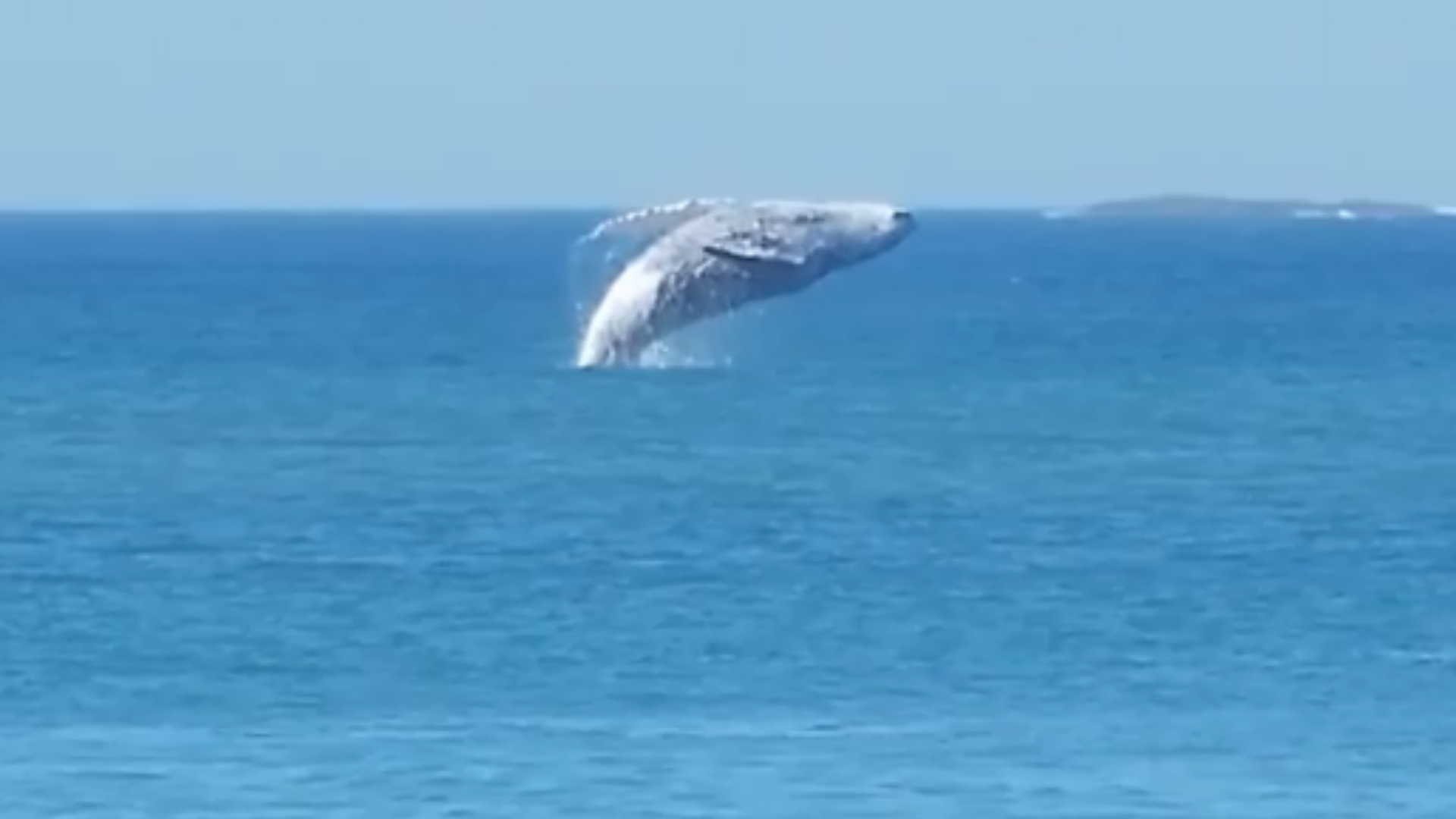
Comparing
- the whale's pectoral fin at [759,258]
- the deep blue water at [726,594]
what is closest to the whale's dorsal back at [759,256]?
the whale's pectoral fin at [759,258]

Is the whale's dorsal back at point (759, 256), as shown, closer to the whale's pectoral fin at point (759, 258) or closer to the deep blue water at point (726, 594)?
the whale's pectoral fin at point (759, 258)

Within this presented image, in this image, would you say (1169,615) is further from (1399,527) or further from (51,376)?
(51,376)

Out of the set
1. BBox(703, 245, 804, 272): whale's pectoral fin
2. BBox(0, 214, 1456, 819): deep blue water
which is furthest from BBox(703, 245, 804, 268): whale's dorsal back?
BBox(0, 214, 1456, 819): deep blue water

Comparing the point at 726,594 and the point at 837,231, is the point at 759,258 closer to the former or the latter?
the point at 837,231

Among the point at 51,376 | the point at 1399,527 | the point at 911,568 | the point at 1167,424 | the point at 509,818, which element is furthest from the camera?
the point at 51,376

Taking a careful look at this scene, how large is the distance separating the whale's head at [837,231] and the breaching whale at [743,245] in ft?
0.04

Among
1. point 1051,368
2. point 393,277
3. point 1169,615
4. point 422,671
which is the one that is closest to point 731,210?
point 1169,615

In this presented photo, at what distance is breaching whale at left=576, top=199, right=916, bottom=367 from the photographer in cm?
6150

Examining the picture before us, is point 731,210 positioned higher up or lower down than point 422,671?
higher up

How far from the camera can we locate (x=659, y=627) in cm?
4175

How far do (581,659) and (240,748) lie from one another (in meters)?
6.73

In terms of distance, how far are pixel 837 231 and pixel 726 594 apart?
1686 cm

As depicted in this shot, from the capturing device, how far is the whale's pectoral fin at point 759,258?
61438 millimetres

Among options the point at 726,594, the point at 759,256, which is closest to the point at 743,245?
the point at 759,256
